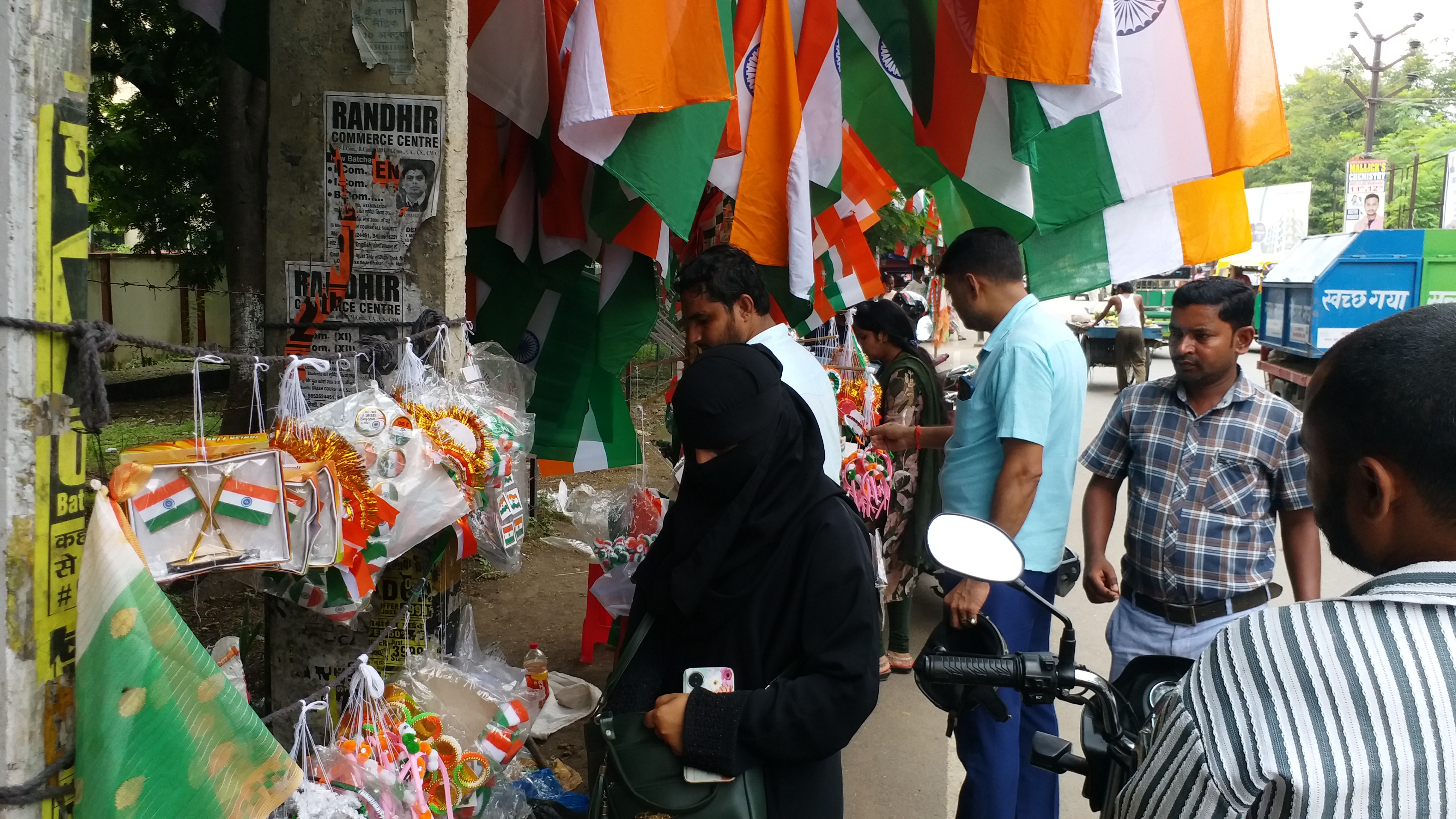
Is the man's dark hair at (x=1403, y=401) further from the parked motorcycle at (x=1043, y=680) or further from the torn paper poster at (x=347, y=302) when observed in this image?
the torn paper poster at (x=347, y=302)

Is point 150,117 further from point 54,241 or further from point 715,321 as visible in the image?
point 54,241

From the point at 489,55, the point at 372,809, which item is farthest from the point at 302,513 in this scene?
the point at 489,55

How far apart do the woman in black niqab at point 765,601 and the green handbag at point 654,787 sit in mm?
41

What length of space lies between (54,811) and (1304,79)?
7757cm

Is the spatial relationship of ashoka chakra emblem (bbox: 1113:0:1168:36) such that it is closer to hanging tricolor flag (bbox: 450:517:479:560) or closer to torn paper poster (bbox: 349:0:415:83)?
torn paper poster (bbox: 349:0:415:83)

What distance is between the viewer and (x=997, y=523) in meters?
3.00

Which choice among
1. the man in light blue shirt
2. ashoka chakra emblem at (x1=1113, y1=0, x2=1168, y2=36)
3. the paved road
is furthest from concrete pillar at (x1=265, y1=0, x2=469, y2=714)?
ashoka chakra emblem at (x1=1113, y1=0, x2=1168, y2=36)

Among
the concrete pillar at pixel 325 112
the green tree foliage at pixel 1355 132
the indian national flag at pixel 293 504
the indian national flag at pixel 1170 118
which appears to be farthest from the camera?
the green tree foliage at pixel 1355 132

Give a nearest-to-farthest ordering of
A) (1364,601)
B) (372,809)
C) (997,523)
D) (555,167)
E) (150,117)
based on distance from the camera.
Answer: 1. (1364,601)
2. (372,809)
3. (997,523)
4. (555,167)
5. (150,117)

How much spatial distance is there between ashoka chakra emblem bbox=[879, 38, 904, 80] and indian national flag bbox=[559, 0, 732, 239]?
3.94 feet

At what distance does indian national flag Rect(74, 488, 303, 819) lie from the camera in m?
1.29

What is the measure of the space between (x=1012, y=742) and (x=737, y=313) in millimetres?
A: 1627

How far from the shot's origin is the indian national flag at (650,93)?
112 inches

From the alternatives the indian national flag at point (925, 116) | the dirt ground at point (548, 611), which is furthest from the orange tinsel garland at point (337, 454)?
the indian national flag at point (925, 116)
